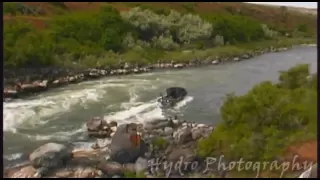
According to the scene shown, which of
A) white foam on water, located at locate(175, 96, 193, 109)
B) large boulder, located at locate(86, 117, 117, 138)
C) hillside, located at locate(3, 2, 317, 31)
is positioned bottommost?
large boulder, located at locate(86, 117, 117, 138)

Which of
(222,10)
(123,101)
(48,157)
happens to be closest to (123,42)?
(123,101)

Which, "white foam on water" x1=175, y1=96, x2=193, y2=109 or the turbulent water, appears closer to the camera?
the turbulent water

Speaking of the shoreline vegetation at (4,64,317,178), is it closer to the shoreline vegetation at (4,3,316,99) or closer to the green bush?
the green bush

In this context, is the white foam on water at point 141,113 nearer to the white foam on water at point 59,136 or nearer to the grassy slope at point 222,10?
the white foam on water at point 59,136

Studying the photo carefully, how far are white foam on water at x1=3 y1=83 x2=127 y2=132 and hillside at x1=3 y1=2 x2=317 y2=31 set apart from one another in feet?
1.85

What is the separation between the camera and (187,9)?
3.63 metres

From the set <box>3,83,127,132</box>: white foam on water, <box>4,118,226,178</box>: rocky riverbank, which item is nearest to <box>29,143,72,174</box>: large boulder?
<box>4,118,226,178</box>: rocky riverbank

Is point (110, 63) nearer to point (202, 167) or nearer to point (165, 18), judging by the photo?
point (165, 18)

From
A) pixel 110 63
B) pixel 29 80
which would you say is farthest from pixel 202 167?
pixel 29 80

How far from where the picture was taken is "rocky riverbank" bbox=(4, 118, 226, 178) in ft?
11.6

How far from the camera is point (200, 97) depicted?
371 cm

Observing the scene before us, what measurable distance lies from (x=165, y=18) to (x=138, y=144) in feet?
3.15

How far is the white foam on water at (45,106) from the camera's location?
358 centimetres

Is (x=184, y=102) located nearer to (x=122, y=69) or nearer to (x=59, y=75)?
(x=122, y=69)
